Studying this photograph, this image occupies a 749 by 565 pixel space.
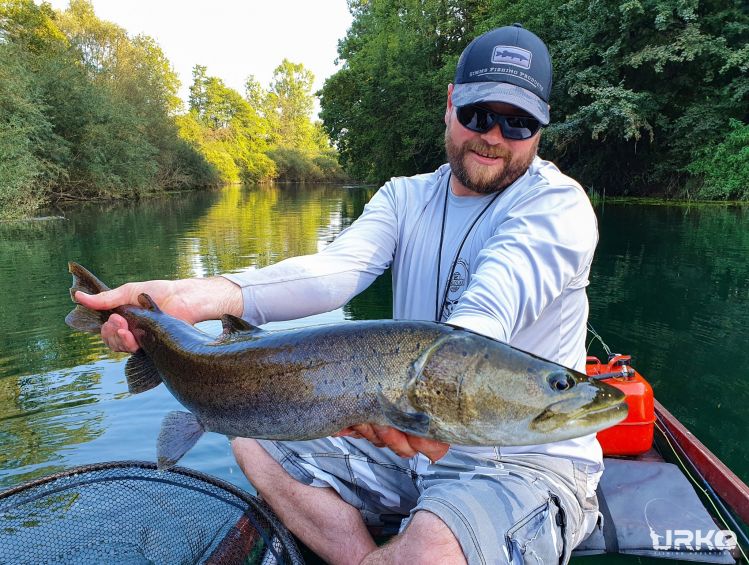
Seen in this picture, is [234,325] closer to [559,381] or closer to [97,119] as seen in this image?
[559,381]

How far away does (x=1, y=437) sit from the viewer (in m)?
5.26

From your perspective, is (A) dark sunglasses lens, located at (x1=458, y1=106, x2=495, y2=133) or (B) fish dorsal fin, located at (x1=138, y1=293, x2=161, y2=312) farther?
(A) dark sunglasses lens, located at (x1=458, y1=106, x2=495, y2=133)

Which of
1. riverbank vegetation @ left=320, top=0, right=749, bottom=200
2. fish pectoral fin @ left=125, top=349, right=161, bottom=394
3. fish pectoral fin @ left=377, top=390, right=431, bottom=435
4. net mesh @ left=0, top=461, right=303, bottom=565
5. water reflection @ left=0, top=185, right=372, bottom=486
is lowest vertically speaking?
water reflection @ left=0, top=185, right=372, bottom=486

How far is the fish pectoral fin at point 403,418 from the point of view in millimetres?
1836

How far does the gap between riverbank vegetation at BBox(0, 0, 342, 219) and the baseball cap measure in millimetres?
24961

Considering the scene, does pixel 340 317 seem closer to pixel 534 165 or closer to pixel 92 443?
pixel 92 443

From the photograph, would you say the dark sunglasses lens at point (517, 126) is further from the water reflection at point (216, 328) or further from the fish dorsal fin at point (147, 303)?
the water reflection at point (216, 328)

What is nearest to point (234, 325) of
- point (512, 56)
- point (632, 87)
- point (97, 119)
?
point (512, 56)

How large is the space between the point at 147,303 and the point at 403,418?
1625mm

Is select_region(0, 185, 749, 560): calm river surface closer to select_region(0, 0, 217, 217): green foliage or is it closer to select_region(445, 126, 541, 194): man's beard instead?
select_region(445, 126, 541, 194): man's beard

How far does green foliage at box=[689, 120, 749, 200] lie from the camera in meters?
24.1

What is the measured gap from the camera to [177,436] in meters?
2.50

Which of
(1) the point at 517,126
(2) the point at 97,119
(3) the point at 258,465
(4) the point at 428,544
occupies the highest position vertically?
(2) the point at 97,119

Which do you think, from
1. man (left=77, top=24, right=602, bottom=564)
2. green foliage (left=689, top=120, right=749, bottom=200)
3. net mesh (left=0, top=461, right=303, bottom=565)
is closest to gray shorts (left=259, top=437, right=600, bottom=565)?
man (left=77, top=24, right=602, bottom=564)
